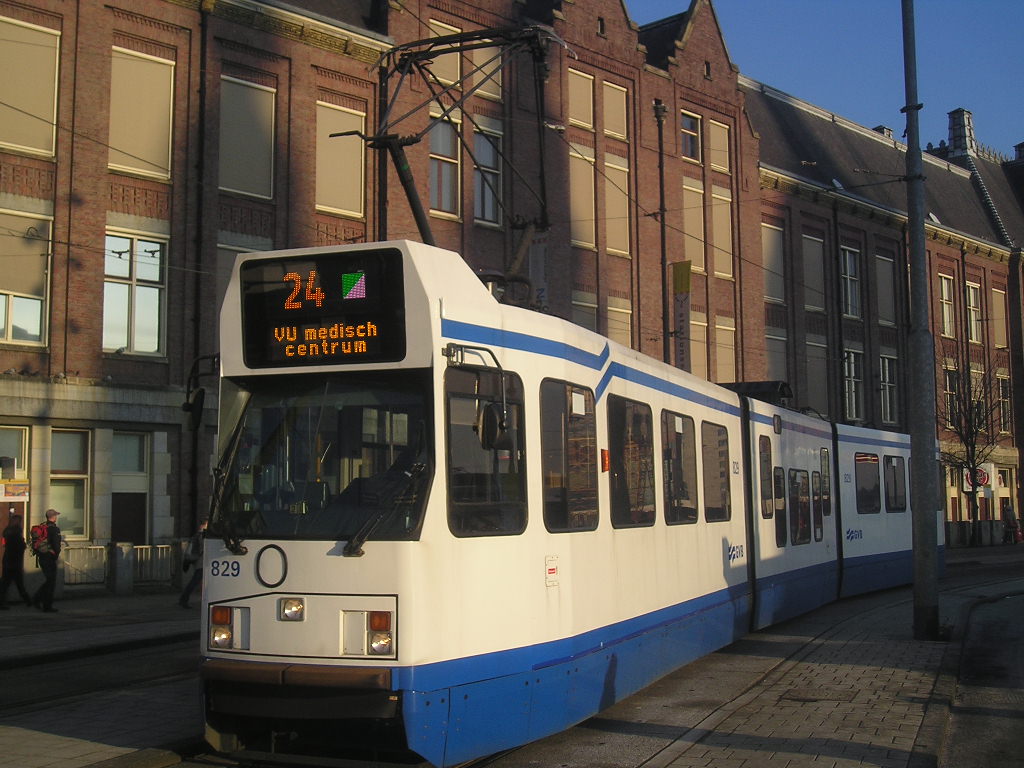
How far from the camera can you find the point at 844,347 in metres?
41.9

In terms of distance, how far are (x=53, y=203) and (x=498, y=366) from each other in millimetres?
16613

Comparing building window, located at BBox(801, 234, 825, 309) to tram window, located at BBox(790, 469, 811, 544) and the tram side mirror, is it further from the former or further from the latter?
the tram side mirror

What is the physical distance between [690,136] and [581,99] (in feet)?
17.9

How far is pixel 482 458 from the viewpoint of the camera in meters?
7.10

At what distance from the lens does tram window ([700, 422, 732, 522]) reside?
11716mm

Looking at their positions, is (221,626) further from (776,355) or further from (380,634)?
(776,355)

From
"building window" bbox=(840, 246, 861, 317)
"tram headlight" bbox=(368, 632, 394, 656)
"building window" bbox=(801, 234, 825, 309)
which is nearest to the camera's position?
"tram headlight" bbox=(368, 632, 394, 656)

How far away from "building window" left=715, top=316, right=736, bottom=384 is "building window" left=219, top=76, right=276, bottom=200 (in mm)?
16003

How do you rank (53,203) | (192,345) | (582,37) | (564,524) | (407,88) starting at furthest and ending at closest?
(582,37) < (407,88) < (192,345) < (53,203) < (564,524)

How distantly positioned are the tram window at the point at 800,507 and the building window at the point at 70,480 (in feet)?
42.2

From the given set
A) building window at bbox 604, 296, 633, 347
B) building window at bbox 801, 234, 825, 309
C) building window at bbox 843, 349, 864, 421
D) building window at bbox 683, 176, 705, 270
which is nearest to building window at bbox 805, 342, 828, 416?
building window at bbox 843, 349, 864, 421

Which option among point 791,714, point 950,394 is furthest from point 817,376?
point 791,714

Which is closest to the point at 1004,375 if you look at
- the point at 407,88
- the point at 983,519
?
the point at 983,519

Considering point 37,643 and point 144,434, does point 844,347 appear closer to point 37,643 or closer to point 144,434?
point 144,434
